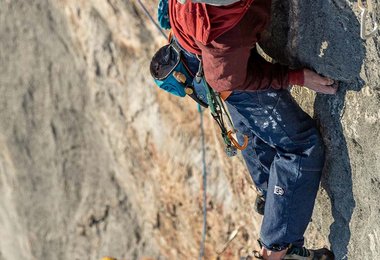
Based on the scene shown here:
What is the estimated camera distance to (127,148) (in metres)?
7.10

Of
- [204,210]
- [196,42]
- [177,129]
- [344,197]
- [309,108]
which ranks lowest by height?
[204,210]

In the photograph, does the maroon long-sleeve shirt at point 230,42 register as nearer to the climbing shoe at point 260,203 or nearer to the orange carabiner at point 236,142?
the orange carabiner at point 236,142

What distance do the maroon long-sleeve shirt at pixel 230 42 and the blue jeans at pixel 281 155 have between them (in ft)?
0.50

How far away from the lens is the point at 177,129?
645 centimetres

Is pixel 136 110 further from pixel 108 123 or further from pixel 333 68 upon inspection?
pixel 333 68

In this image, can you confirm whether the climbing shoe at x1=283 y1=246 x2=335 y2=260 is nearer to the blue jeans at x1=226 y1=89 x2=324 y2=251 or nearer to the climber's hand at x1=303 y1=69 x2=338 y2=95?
the blue jeans at x1=226 y1=89 x2=324 y2=251

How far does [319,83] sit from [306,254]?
1167mm

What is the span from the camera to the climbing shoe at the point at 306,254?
4000 millimetres

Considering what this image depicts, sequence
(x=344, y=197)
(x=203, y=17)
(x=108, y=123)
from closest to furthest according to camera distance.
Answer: (x=203, y=17)
(x=344, y=197)
(x=108, y=123)

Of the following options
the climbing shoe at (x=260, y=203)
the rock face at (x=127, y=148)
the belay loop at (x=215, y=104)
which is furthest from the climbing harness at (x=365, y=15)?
the climbing shoe at (x=260, y=203)

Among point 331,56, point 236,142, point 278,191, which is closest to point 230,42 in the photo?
point 331,56

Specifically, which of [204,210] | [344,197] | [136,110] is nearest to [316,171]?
[344,197]

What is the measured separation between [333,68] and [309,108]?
53cm

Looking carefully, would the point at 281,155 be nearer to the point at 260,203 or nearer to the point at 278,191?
the point at 278,191
